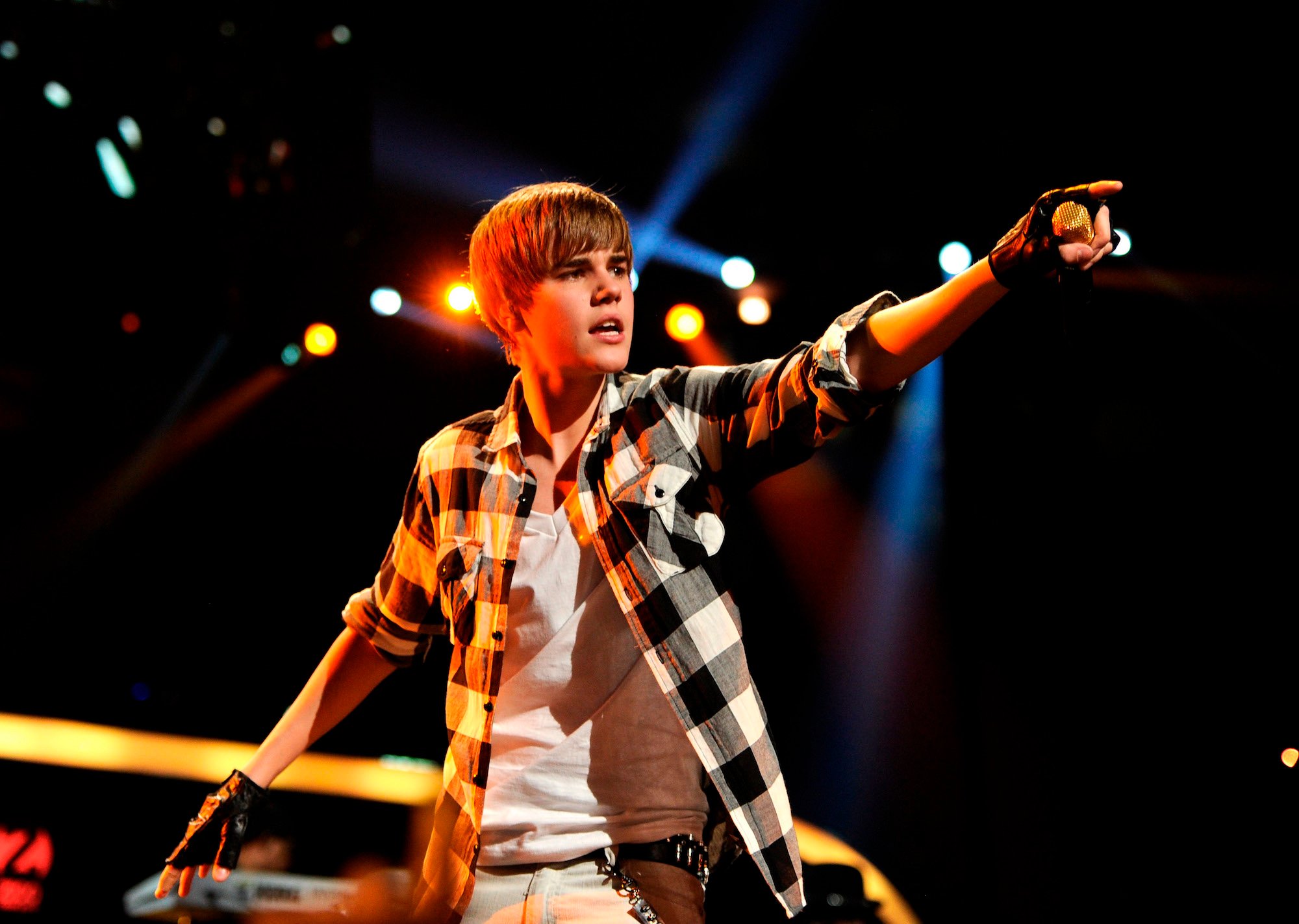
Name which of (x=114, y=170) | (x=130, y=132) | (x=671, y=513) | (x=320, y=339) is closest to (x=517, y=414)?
(x=671, y=513)

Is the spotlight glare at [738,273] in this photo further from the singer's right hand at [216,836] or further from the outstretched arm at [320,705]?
the singer's right hand at [216,836]

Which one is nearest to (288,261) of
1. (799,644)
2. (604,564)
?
(799,644)

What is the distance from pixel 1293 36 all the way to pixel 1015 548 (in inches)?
87.2

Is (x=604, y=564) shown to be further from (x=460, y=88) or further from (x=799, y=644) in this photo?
(x=460, y=88)

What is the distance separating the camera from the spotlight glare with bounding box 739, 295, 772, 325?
4.16 metres

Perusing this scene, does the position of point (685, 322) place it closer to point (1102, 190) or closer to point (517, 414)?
point (517, 414)

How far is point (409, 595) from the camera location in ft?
6.64

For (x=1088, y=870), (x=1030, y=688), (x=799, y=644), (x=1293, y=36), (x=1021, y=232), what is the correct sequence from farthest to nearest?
(x=799, y=644) → (x=1030, y=688) → (x=1088, y=870) → (x=1293, y=36) → (x=1021, y=232)

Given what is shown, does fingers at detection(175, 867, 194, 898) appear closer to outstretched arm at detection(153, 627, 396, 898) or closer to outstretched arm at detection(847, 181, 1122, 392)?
outstretched arm at detection(153, 627, 396, 898)

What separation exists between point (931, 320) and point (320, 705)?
1487 mm

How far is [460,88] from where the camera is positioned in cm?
432

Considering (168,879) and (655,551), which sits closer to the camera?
(655,551)

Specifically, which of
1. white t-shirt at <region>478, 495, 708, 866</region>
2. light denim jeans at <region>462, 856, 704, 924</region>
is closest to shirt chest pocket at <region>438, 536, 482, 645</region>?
white t-shirt at <region>478, 495, 708, 866</region>

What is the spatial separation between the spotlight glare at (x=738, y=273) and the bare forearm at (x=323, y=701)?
8.56 feet
